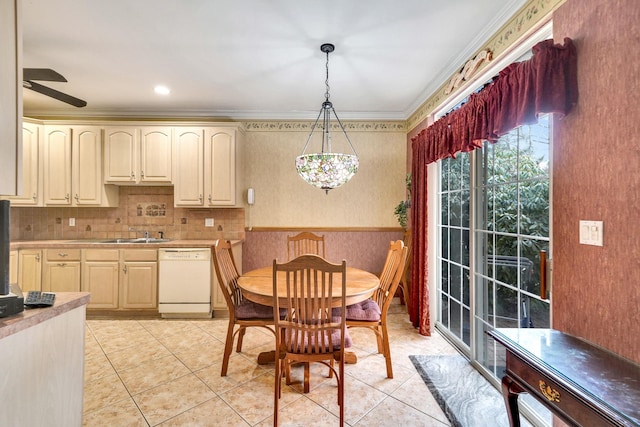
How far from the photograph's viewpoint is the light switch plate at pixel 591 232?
131 cm

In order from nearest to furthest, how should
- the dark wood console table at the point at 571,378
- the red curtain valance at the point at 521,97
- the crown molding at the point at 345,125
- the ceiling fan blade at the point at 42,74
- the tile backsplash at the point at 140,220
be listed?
1. the dark wood console table at the point at 571,378
2. the red curtain valance at the point at 521,97
3. the ceiling fan blade at the point at 42,74
4. the tile backsplash at the point at 140,220
5. the crown molding at the point at 345,125

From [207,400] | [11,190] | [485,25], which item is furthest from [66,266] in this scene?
[485,25]

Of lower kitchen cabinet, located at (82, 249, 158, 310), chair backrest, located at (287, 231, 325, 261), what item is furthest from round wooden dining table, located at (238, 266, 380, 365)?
lower kitchen cabinet, located at (82, 249, 158, 310)

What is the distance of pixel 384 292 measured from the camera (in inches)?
101

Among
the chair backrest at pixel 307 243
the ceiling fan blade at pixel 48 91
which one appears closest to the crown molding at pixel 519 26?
the chair backrest at pixel 307 243

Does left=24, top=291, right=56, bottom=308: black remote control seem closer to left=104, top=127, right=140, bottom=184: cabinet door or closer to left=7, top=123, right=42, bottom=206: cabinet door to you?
left=104, top=127, right=140, bottom=184: cabinet door

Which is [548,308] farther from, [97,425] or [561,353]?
[97,425]

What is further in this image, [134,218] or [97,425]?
[134,218]

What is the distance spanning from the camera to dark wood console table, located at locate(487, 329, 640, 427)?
880 millimetres

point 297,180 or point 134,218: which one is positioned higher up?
point 297,180

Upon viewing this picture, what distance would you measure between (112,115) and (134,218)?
1428mm

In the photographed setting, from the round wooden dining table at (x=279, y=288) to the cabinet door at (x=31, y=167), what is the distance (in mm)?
3189

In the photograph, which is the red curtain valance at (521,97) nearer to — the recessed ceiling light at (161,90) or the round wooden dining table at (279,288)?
the round wooden dining table at (279,288)

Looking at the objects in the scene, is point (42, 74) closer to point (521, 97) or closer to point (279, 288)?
point (279, 288)
